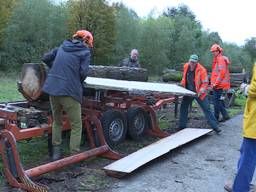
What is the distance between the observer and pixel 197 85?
8719mm

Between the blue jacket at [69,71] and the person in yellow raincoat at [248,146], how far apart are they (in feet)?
7.98

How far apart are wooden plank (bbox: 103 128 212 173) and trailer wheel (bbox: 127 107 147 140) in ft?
2.09

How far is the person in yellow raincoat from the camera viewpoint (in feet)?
14.3

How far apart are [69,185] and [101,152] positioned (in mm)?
1189

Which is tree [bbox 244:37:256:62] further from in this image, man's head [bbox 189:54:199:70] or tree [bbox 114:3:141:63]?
man's head [bbox 189:54:199:70]

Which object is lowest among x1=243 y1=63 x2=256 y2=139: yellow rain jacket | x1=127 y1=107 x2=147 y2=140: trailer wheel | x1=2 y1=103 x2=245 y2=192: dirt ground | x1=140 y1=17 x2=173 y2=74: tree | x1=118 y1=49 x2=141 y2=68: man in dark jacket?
x1=2 y1=103 x2=245 y2=192: dirt ground

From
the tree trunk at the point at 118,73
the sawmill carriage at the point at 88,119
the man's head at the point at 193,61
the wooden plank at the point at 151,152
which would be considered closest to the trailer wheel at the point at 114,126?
the sawmill carriage at the point at 88,119

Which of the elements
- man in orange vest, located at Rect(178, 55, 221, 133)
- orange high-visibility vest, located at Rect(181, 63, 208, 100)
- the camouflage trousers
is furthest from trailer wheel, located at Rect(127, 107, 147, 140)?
the camouflage trousers

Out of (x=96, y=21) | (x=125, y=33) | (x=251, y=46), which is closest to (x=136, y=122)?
(x=96, y=21)

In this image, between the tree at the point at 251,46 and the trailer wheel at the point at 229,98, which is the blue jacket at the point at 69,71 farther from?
the tree at the point at 251,46

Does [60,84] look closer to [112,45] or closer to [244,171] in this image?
[244,171]

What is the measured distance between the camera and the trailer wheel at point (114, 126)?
700 cm

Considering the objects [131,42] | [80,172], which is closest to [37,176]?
[80,172]

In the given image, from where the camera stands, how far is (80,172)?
5.75m
